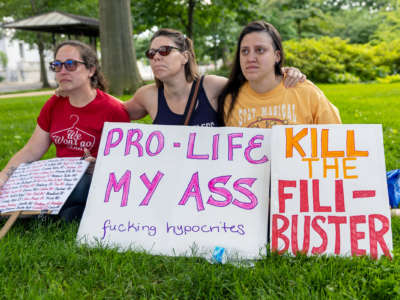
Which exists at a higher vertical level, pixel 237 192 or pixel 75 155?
pixel 75 155

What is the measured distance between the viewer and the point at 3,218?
2938 millimetres

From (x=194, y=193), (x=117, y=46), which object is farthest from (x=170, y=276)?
(x=117, y=46)

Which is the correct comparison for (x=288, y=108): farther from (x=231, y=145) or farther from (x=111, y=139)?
(x=111, y=139)

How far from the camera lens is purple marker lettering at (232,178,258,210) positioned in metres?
2.46

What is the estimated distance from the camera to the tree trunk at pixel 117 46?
10688 mm

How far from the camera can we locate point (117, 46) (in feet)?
35.3

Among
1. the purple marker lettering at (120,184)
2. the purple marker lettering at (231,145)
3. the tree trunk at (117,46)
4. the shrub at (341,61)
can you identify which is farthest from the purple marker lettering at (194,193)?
the shrub at (341,61)

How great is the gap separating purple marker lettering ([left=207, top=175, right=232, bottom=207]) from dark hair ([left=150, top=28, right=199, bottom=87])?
104 cm

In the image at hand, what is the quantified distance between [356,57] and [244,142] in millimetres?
14709

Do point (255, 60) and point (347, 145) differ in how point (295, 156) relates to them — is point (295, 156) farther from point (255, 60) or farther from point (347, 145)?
point (255, 60)

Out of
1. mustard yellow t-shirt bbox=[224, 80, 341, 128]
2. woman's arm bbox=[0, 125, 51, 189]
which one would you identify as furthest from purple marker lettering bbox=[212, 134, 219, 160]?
woman's arm bbox=[0, 125, 51, 189]

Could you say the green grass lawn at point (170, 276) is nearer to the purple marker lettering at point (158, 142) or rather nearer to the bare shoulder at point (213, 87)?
the purple marker lettering at point (158, 142)

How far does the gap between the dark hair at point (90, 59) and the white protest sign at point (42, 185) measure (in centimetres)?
73

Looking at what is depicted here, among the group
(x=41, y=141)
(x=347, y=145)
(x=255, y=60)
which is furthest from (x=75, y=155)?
(x=347, y=145)
